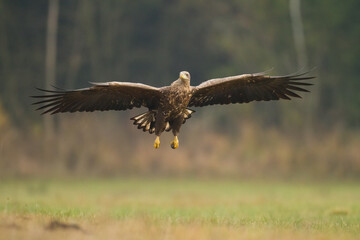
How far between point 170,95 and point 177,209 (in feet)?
7.58

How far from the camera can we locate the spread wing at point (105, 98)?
9461 mm

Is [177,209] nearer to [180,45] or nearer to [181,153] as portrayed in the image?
[181,153]

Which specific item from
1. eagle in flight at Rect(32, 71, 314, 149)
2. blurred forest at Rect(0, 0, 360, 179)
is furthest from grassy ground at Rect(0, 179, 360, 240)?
blurred forest at Rect(0, 0, 360, 179)

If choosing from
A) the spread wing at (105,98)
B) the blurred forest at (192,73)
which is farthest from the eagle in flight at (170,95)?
the blurred forest at (192,73)

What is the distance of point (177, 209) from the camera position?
11000mm

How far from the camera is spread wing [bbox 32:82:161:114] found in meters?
9.46

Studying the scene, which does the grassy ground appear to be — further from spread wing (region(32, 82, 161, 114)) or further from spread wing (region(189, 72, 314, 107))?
spread wing (region(189, 72, 314, 107))

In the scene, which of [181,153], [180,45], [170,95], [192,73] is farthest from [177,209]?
[180,45]

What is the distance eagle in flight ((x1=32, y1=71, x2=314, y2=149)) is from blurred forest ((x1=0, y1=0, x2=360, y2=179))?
397 inches

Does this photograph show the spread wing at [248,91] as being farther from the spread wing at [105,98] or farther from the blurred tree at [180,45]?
the blurred tree at [180,45]

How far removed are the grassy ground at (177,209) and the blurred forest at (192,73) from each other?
6.74 feet

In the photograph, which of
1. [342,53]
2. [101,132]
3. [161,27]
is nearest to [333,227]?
[101,132]

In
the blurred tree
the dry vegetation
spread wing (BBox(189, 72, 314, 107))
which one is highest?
the blurred tree

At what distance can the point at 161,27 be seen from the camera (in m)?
29.4
